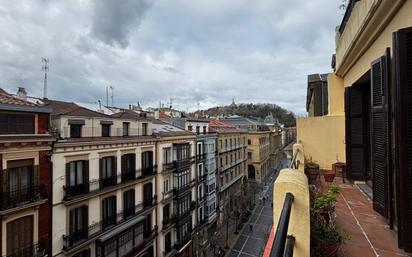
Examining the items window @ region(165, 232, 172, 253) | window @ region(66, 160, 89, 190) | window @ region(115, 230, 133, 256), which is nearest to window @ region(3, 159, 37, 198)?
window @ region(66, 160, 89, 190)

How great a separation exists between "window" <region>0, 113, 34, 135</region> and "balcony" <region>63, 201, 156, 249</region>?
513 cm

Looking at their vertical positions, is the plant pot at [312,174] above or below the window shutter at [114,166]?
above

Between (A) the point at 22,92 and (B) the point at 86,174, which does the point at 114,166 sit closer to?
(B) the point at 86,174

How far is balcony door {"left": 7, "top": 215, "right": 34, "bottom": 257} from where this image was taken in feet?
30.8

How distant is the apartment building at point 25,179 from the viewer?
9.16 metres

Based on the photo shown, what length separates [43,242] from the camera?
10.5 metres

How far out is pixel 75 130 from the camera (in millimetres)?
12180

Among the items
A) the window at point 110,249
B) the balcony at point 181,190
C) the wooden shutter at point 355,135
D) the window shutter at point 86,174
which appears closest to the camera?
the wooden shutter at point 355,135

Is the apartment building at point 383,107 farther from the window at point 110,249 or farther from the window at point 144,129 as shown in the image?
the window at point 144,129

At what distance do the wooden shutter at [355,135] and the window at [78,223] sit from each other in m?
11.7

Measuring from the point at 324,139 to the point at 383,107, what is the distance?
5.82m

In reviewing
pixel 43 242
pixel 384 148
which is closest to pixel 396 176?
pixel 384 148

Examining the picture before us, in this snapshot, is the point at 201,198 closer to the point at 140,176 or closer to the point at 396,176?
the point at 140,176

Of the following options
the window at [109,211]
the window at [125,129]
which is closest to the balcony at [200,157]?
the window at [125,129]
